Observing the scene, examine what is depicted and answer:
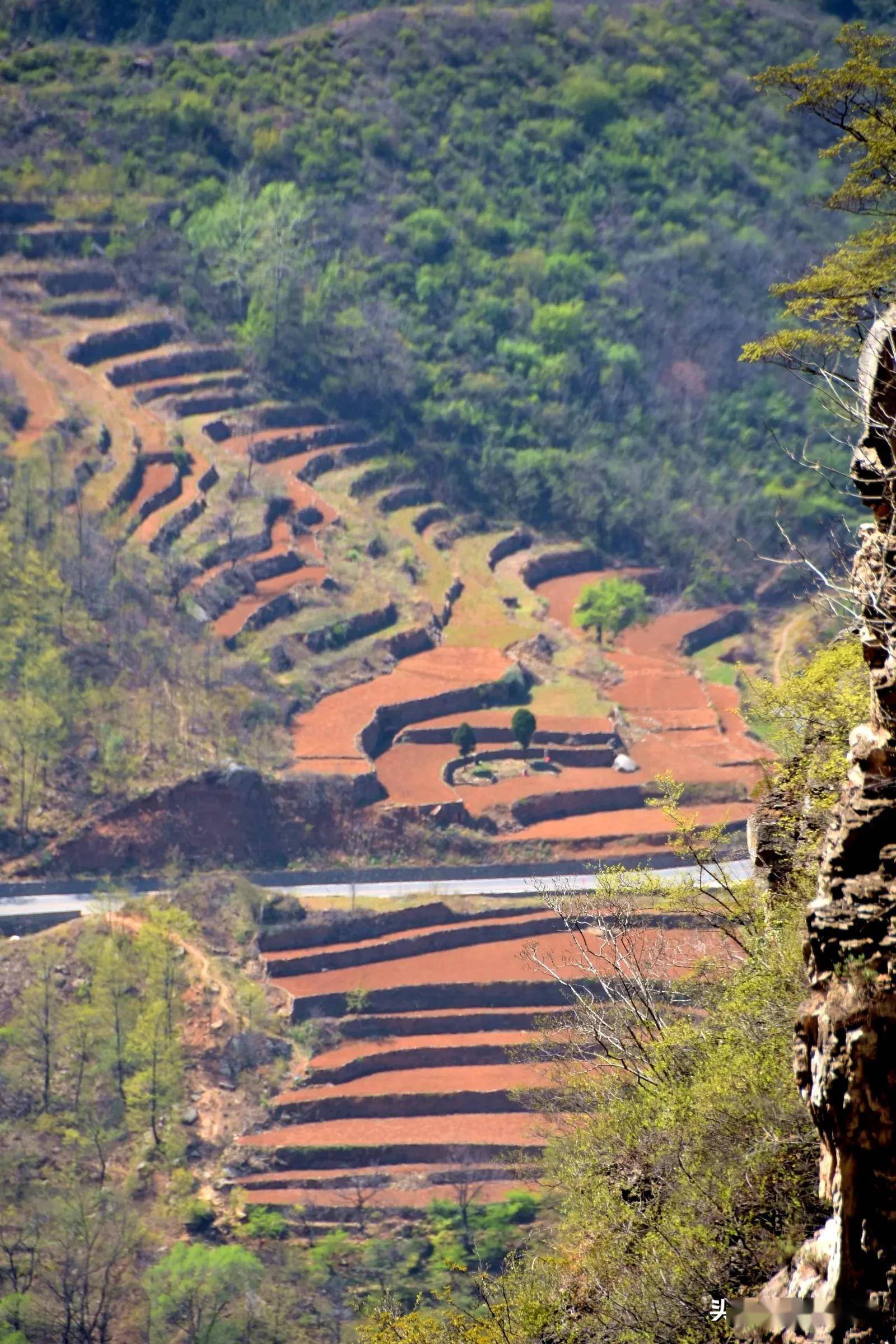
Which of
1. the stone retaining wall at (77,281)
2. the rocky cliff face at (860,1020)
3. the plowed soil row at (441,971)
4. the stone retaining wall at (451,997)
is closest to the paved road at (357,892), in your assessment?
the plowed soil row at (441,971)

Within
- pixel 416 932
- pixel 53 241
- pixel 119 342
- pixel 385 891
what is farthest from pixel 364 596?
pixel 53 241

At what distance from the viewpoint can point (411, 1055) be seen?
150 ft

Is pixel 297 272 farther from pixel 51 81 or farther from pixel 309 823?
pixel 309 823

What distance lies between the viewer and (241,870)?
54062 millimetres

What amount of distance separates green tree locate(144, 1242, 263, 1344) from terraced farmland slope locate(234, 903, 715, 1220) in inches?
129

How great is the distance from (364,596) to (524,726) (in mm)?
11333

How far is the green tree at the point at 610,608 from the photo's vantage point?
70500mm

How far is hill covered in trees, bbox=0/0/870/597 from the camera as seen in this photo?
8369 centimetres

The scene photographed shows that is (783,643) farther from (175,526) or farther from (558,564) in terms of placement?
A: (175,526)

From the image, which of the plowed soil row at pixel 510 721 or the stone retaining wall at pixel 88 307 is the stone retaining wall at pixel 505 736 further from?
the stone retaining wall at pixel 88 307

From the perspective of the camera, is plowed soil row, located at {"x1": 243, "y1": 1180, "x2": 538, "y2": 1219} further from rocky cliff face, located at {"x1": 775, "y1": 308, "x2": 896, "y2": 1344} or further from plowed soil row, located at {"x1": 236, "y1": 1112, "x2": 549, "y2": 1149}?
rocky cliff face, located at {"x1": 775, "y1": 308, "x2": 896, "y2": 1344}

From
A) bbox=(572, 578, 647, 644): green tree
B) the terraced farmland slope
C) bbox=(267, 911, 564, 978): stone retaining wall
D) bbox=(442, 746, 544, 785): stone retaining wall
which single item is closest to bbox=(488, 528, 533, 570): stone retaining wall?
bbox=(572, 578, 647, 644): green tree

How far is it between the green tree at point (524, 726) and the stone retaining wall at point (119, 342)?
92.5ft

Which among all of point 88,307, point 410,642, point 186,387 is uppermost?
point 88,307
